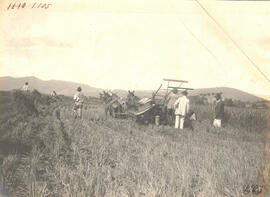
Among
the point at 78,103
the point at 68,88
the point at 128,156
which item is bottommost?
the point at 128,156

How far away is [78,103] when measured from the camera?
312cm

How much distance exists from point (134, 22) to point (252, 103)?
3.20ft

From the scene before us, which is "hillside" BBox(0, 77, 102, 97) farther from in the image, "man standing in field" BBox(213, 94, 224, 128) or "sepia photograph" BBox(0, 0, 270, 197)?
"man standing in field" BBox(213, 94, 224, 128)

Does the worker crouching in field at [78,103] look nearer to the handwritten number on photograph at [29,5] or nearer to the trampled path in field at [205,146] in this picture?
the trampled path in field at [205,146]

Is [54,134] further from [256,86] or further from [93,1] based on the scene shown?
[256,86]

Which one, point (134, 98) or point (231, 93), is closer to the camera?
point (231, 93)

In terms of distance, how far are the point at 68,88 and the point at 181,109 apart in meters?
0.85

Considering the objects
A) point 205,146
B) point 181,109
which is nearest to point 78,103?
point 181,109

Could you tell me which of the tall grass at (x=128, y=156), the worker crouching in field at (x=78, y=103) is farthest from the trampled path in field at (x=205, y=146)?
the worker crouching in field at (x=78, y=103)

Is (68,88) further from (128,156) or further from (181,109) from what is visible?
(181,109)

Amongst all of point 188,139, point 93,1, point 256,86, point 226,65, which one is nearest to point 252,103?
point 256,86

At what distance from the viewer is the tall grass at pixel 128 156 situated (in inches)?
108

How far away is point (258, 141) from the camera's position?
2.75m

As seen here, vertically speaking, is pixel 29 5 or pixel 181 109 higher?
pixel 29 5
